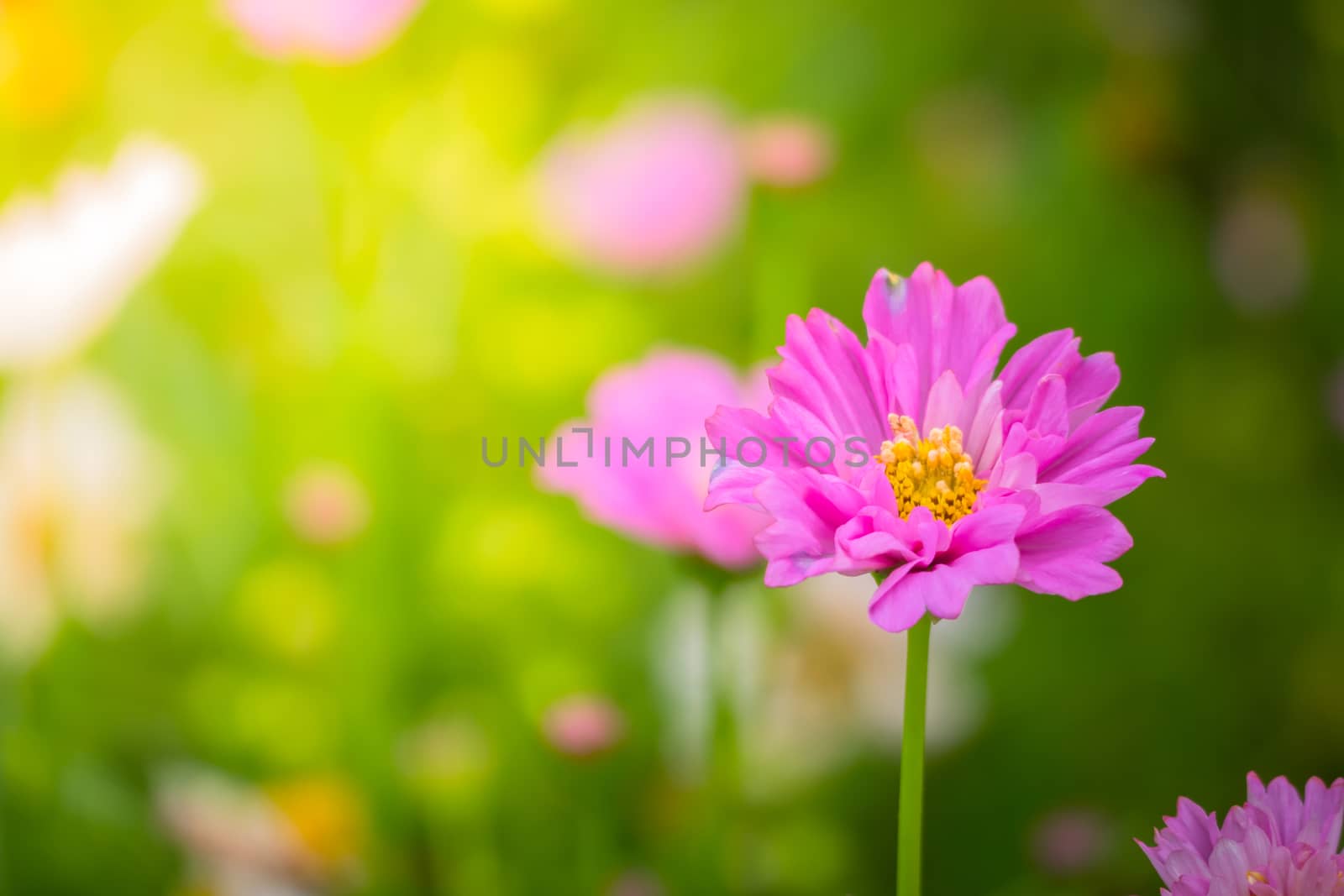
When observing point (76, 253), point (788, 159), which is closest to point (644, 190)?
point (788, 159)

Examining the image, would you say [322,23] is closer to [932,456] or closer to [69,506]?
[69,506]

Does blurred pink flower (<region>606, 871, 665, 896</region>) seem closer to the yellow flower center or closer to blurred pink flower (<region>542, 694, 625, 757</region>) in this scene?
blurred pink flower (<region>542, 694, 625, 757</region>)

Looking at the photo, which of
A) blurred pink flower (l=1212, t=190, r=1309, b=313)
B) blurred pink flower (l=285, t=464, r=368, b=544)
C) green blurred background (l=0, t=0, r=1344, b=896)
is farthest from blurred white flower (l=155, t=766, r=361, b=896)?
blurred pink flower (l=1212, t=190, r=1309, b=313)

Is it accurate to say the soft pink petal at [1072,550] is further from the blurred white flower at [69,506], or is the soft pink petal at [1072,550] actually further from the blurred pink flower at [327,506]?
the blurred white flower at [69,506]

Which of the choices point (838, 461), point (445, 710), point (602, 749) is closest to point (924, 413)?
point (838, 461)

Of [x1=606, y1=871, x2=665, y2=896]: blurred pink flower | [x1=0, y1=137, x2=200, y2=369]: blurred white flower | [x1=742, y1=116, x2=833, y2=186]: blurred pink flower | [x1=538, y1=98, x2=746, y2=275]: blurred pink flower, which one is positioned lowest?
[x1=606, y1=871, x2=665, y2=896]: blurred pink flower

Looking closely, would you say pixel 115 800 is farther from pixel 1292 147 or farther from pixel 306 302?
pixel 1292 147
